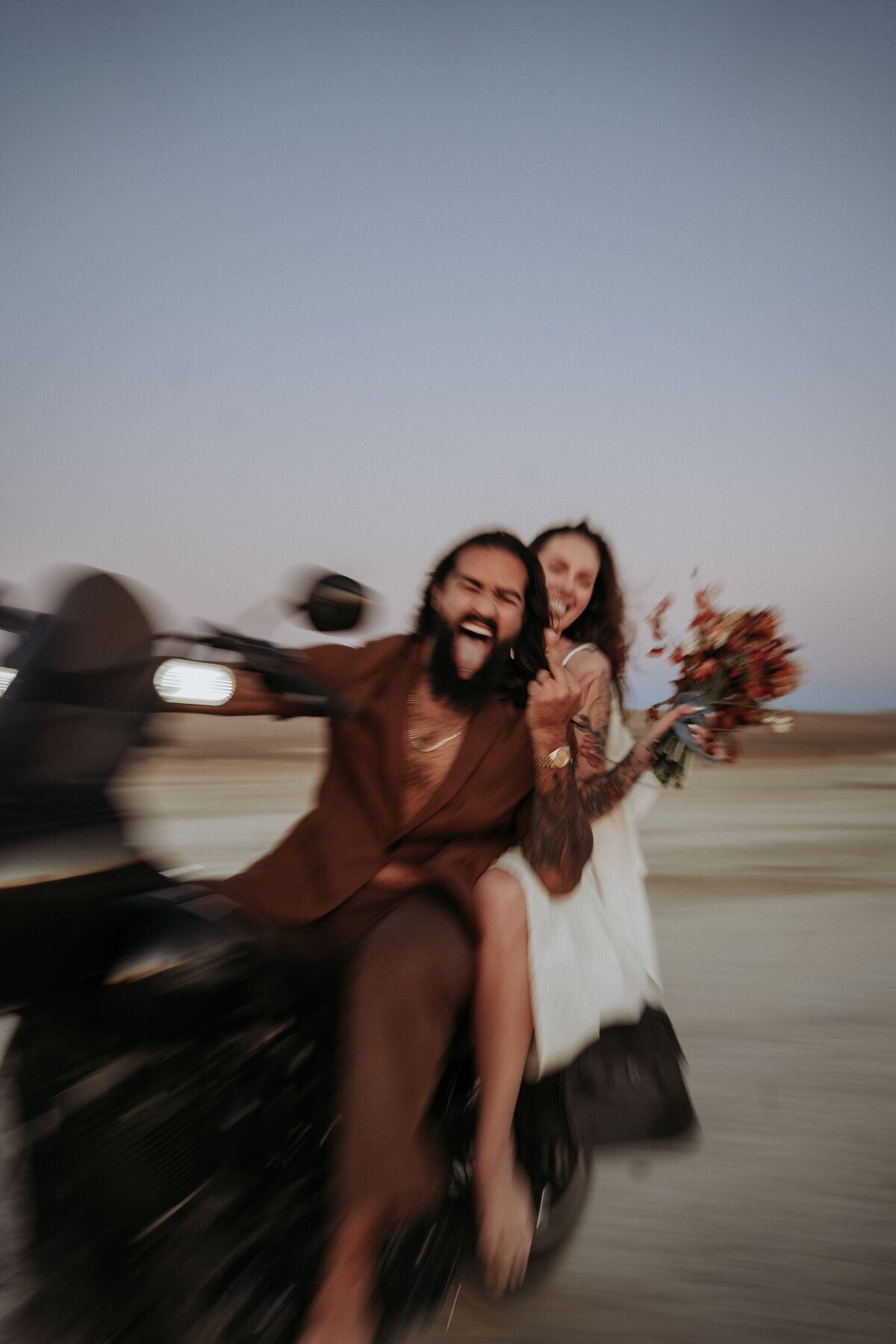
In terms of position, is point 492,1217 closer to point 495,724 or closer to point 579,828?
point 579,828

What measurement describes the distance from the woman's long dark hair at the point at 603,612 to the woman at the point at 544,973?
0.56 m

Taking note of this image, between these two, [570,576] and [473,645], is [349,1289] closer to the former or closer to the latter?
[473,645]

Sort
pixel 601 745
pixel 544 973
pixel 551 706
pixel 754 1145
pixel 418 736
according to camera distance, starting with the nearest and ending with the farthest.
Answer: pixel 544 973 < pixel 551 706 < pixel 418 736 < pixel 601 745 < pixel 754 1145

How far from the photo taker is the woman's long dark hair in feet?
11.1

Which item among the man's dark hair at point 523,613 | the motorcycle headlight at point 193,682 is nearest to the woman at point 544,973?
the man's dark hair at point 523,613

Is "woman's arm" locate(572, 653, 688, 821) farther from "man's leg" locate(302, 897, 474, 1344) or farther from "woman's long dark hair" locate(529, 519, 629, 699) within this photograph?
"man's leg" locate(302, 897, 474, 1344)

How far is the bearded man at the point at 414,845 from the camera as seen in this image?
163 cm

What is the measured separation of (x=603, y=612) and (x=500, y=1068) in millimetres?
1818

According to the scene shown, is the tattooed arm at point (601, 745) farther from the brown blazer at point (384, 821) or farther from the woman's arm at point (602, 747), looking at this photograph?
the brown blazer at point (384, 821)

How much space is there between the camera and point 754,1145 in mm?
3045

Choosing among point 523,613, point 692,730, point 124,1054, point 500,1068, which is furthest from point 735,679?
point 124,1054

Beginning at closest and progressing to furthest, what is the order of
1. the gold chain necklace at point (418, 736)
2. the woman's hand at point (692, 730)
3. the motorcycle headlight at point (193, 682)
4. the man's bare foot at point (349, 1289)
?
the motorcycle headlight at point (193, 682) < the man's bare foot at point (349, 1289) < the gold chain necklace at point (418, 736) < the woman's hand at point (692, 730)

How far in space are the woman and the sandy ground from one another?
40 cm

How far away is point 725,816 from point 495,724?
10.1 metres
